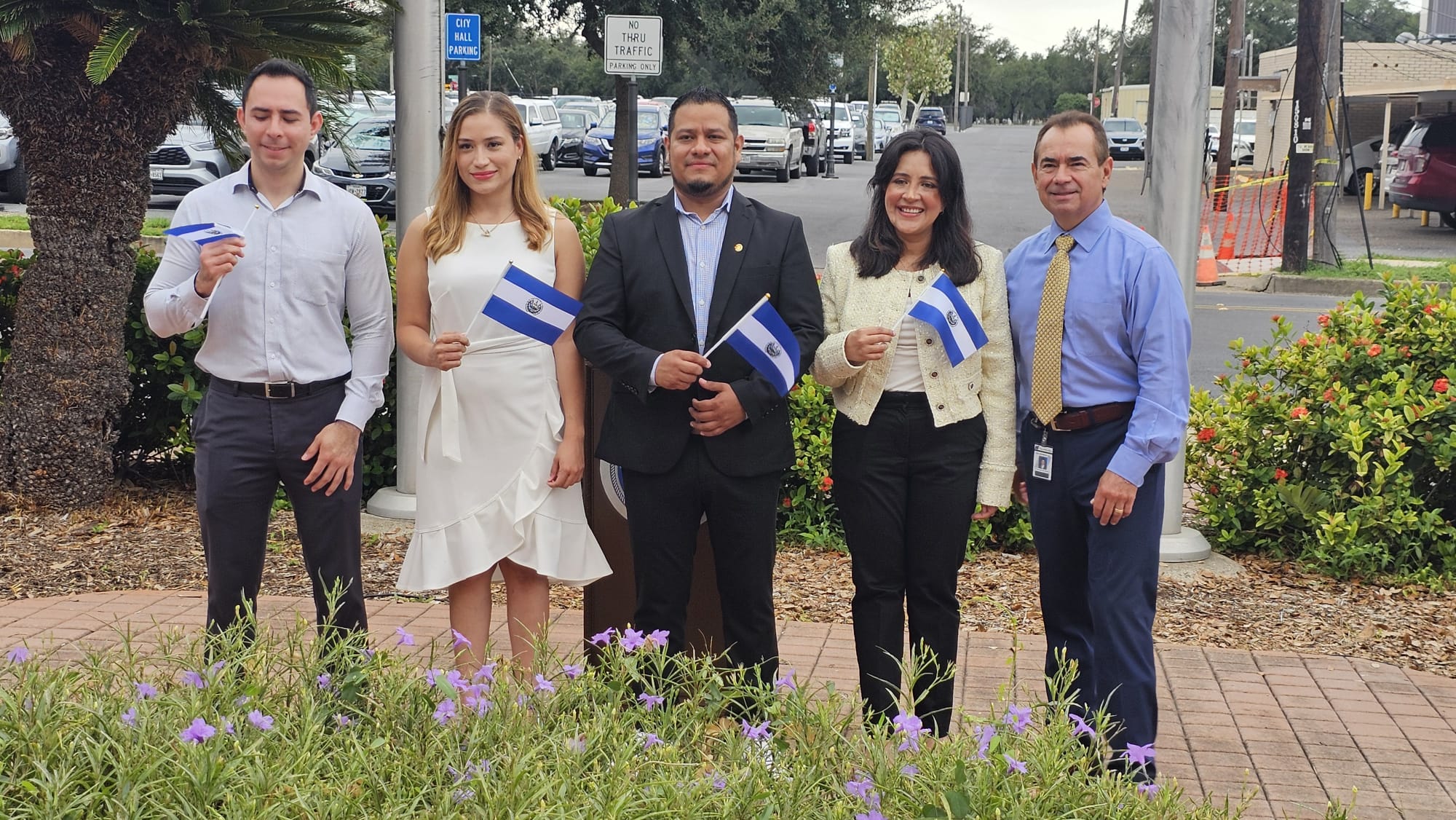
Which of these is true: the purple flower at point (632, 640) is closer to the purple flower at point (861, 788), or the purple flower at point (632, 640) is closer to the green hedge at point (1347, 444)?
the purple flower at point (861, 788)

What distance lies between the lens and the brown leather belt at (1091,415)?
370 centimetres

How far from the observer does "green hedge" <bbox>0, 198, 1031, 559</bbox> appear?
6355 millimetres

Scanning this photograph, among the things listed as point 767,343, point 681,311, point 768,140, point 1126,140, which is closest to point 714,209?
point 681,311

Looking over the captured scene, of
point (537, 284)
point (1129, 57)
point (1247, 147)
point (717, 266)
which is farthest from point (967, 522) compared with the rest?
point (1129, 57)

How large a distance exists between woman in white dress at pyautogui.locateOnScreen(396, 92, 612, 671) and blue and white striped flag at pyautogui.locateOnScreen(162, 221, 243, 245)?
48 cm

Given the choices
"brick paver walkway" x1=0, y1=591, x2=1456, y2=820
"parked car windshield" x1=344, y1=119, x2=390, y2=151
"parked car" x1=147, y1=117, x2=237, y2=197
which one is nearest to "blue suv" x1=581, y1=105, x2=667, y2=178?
"parked car windshield" x1=344, y1=119, x2=390, y2=151

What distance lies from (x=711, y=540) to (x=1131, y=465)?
1.22 m

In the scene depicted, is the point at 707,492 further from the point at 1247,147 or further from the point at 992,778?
the point at 1247,147

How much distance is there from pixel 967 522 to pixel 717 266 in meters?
0.99

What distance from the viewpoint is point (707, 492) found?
3.92m

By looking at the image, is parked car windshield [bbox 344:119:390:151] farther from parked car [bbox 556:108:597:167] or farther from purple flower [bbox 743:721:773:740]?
purple flower [bbox 743:721:773:740]

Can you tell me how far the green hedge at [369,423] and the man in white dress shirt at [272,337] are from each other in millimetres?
2405

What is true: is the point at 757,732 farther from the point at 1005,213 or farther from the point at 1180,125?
the point at 1005,213

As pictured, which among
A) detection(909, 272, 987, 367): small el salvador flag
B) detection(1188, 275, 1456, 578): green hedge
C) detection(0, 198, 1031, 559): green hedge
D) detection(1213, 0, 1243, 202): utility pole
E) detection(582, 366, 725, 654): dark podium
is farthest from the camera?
detection(1213, 0, 1243, 202): utility pole
